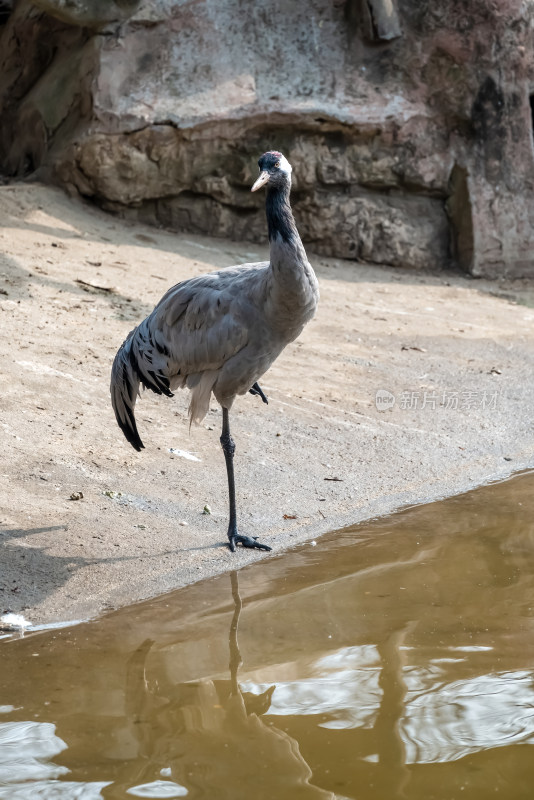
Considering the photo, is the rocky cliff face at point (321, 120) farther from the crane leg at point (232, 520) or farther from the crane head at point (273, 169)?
the crane leg at point (232, 520)

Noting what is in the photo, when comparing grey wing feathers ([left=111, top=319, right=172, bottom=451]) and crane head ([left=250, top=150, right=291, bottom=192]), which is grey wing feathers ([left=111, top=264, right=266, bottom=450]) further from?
crane head ([left=250, top=150, right=291, bottom=192])

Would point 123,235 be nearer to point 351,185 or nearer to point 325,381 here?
point 351,185

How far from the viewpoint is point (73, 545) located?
4832 mm

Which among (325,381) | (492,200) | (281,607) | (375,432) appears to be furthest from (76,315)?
(492,200)

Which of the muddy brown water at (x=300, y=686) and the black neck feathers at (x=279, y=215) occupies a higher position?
the black neck feathers at (x=279, y=215)

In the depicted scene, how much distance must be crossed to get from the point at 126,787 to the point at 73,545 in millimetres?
1925

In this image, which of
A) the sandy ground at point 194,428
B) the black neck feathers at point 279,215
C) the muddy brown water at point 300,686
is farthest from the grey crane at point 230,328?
the muddy brown water at point 300,686

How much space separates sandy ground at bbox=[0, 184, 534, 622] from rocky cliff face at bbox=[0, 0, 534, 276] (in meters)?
0.86

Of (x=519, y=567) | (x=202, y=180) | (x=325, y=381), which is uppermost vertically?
(x=202, y=180)

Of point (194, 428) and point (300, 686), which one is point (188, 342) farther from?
point (300, 686)

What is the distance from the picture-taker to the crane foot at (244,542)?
4.97 m

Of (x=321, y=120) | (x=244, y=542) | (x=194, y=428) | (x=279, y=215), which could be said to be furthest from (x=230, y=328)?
(x=321, y=120)

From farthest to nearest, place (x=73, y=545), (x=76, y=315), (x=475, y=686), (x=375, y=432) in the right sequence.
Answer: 1. (x=76, y=315)
2. (x=375, y=432)
3. (x=73, y=545)
4. (x=475, y=686)

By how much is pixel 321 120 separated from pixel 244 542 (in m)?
6.47
